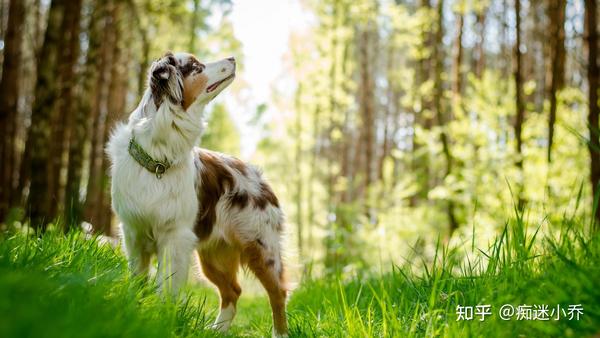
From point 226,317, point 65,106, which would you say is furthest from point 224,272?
point 65,106

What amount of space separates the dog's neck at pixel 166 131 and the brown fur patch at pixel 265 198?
76 centimetres

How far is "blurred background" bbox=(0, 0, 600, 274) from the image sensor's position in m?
8.19

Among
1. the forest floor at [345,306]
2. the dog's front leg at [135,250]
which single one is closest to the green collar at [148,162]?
the dog's front leg at [135,250]

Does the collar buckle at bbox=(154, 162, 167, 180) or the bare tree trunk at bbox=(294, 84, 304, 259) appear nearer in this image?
the collar buckle at bbox=(154, 162, 167, 180)

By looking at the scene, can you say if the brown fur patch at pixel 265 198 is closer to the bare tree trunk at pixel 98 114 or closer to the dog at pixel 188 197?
the dog at pixel 188 197

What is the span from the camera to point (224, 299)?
4852mm

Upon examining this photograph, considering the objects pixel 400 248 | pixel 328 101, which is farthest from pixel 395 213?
pixel 328 101

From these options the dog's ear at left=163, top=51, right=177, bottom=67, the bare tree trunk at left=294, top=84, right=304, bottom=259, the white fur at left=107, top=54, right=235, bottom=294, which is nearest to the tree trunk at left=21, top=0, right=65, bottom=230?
the white fur at left=107, top=54, right=235, bottom=294

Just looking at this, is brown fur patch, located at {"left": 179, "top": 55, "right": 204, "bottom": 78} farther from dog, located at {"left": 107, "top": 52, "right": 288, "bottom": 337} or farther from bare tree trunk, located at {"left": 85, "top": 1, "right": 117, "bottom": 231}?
bare tree trunk, located at {"left": 85, "top": 1, "right": 117, "bottom": 231}

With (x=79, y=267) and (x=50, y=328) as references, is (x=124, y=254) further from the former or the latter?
(x=50, y=328)

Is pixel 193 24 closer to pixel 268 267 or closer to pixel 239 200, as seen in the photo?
pixel 239 200

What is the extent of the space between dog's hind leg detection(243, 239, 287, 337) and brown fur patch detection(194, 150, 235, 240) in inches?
15.5

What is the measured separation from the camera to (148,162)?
4.04 meters

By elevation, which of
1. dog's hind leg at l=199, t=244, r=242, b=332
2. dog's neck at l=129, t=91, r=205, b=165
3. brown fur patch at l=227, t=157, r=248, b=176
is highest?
dog's neck at l=129, t=91, r=205, b=165
